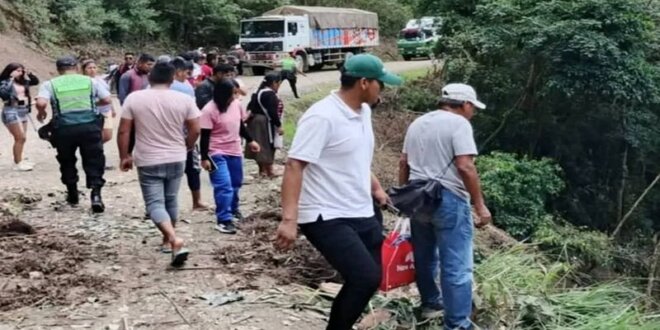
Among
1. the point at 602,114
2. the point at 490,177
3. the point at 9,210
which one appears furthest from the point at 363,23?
the point at 9,210

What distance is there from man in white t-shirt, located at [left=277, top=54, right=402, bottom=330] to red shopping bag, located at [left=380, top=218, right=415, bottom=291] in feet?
2.43

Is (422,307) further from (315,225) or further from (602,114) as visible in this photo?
(602,114)

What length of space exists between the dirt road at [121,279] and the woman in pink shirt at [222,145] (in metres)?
0.30

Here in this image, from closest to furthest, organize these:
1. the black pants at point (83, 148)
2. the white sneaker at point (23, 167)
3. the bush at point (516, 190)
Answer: the black pants at point (83, 148) < the white sneaker at point (23, 167) < the bush at point (516, 190)

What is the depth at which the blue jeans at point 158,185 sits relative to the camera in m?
5.91

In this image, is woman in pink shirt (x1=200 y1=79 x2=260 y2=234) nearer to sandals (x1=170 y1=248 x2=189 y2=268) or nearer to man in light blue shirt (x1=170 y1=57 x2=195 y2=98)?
man in light blue shirt (x1=170 y1=57 x2=195 y2=98)

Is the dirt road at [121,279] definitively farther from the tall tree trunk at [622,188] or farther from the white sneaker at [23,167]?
the tall tree trunk at [622,188]

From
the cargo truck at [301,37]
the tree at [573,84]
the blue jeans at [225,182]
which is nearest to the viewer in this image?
the blue jeans at [225,182]

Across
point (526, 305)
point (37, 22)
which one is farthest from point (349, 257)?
point (37, 22)

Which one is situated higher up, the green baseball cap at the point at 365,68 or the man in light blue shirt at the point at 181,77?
the green baseball cap at the point at 365,68

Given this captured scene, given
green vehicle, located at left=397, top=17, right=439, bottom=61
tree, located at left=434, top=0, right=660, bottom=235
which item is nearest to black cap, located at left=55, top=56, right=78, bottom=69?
tree, located at left=434, top=0, right=660, bottom=235

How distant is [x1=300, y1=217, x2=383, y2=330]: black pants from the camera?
3.94 metres

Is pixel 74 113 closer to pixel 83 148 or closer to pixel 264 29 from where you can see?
pixel 83 148

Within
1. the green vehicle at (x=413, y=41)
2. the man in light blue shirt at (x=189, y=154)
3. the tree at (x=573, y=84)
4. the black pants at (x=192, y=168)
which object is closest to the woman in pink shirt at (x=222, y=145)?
the man in light blue shirt at (x=189, y=154)
